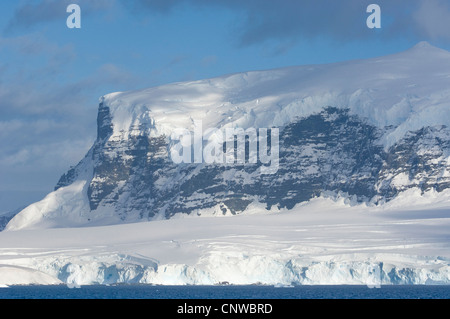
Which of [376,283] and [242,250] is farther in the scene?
[242,250]

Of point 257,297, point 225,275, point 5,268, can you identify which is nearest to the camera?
point 257,297

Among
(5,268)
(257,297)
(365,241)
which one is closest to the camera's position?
(257,297)

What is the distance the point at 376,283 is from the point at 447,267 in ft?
34.4

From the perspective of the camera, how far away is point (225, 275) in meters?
183

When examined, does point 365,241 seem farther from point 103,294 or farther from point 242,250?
point 103,294

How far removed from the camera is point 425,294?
151000 millimetres

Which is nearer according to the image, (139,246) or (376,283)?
(376,283)
